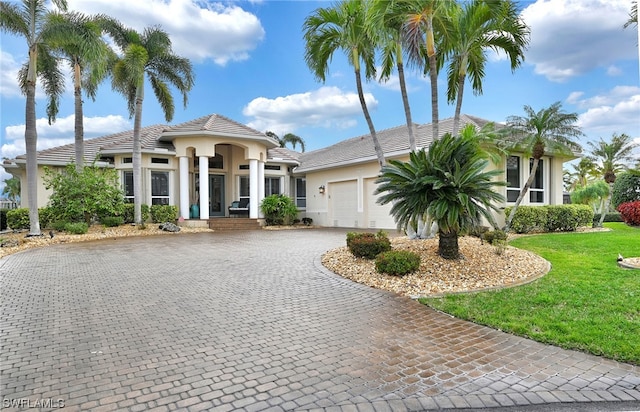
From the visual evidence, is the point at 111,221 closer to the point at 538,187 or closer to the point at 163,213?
the point at 163,213

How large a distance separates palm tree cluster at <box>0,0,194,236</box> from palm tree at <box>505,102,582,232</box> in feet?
51.0

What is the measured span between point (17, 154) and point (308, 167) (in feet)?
50.7

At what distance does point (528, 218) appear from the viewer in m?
14.5

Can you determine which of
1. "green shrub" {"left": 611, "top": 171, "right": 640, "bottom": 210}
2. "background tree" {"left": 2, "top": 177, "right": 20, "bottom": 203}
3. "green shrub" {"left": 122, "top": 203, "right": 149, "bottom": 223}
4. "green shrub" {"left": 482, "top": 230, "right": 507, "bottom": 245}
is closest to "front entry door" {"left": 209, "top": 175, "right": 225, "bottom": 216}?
"green shrub" {"left": 122, "top": 203, "right": 149, "bottom": 223}

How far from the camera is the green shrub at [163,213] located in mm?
18422

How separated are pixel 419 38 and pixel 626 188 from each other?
66.4ft

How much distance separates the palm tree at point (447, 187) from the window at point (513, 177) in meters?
9.50

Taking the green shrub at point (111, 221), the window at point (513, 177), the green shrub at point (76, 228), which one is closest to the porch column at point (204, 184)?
the green shrub at point (111, 221)

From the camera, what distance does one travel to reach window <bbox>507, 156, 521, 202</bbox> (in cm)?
1574

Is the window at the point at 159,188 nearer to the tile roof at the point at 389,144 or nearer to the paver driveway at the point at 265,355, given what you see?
the tile roof at the point at 389,144

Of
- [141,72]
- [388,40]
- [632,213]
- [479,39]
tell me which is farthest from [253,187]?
[632,213]

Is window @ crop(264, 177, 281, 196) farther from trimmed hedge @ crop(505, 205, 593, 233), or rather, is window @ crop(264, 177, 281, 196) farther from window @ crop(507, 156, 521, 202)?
trimmed hedge @ crop(505, 205, 593, 233)

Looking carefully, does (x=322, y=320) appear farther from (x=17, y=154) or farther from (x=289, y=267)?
(x=17, y=154)

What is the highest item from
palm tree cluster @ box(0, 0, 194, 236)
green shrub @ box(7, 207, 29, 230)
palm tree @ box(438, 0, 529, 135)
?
palm tree cluster @ box(0, 0, 194, 236)
